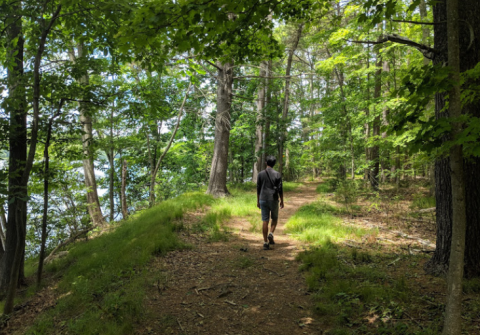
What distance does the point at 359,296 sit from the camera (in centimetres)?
339

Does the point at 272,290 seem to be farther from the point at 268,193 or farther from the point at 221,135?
the point at 221,135

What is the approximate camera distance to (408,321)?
282 cm

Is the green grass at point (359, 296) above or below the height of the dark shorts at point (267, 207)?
below

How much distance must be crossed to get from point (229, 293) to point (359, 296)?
172 cm

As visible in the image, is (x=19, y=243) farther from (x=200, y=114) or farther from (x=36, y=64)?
(x=200, y=114)

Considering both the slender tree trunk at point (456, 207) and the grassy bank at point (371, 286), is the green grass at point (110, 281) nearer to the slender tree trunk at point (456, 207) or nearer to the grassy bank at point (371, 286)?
the grassy bank at point (371, 286)

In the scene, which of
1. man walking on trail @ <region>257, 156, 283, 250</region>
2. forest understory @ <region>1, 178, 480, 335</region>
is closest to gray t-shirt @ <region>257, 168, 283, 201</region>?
man walking on trail @ <region>257, 156, 283, 250</region>

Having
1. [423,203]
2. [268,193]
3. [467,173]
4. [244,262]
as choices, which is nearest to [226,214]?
[268,193]

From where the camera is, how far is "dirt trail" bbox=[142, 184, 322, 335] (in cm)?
323

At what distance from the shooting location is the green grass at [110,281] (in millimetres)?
3459

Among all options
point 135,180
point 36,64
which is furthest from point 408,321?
point 135,180

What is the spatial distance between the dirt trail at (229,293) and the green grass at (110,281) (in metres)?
0.26

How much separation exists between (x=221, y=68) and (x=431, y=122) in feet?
29.6

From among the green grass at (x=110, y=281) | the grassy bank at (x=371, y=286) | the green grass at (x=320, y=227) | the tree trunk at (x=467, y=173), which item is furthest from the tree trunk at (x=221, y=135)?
the tree trunk at (x=467, y=173)
